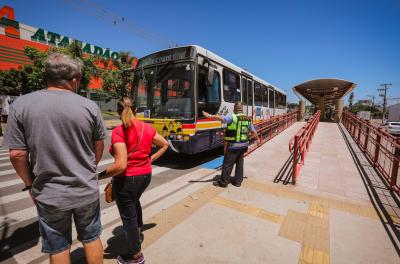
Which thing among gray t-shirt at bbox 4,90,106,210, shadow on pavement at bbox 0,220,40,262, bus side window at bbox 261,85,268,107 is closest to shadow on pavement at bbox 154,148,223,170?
shadow on pavement at bbox 0,220,40,262

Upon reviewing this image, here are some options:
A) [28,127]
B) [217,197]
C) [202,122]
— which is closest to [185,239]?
[217,197]

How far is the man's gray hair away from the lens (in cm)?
168

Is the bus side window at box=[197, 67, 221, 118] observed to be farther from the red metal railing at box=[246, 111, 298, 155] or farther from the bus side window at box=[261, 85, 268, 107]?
the bus side window at box=[261, 85, 268, 107]

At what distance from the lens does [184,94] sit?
20.7 feet

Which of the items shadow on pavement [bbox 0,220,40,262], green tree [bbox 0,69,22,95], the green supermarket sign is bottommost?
shadow on pavement [bbox 0,220,40,262]

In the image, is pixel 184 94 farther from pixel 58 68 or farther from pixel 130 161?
pixel 58 68

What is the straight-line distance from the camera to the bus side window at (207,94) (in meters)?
6.36

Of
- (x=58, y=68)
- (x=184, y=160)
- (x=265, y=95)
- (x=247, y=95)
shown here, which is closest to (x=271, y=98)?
(x=265, y=95)

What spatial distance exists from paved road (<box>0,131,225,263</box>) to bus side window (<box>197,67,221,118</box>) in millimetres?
1799

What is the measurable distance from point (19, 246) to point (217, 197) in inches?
123

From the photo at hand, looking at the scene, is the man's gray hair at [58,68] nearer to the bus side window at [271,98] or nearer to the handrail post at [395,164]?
the handrail post at [395,164]

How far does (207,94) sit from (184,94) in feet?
2.45

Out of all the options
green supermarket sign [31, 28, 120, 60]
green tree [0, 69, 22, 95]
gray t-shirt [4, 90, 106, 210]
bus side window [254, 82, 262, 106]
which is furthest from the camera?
green supermarket sign [31, 28, 120, 60]

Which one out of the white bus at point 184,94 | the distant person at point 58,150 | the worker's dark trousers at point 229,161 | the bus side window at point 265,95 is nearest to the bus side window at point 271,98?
the bus side window at point 265,95
